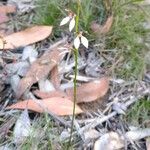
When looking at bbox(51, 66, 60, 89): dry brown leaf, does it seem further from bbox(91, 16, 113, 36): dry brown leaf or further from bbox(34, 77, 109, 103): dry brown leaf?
bbox(91, 16, 113, 36): dry brown leaf

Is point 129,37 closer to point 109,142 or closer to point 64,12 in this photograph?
point 64,12

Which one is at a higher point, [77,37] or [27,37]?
[77,37]

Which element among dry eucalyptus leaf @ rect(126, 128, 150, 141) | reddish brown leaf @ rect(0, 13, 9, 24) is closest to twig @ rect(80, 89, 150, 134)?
dry eucalyptus leaf @ rect(126, 128, 150, 141)

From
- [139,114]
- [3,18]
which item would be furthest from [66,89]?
[3,18]

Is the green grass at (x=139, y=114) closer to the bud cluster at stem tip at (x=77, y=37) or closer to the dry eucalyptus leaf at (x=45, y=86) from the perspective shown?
the dry eucalyptus leaf at (x=45, y=86)

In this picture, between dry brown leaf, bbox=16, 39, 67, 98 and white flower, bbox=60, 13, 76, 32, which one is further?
dry brown leaf, bbox=16, 39, 67, 98
